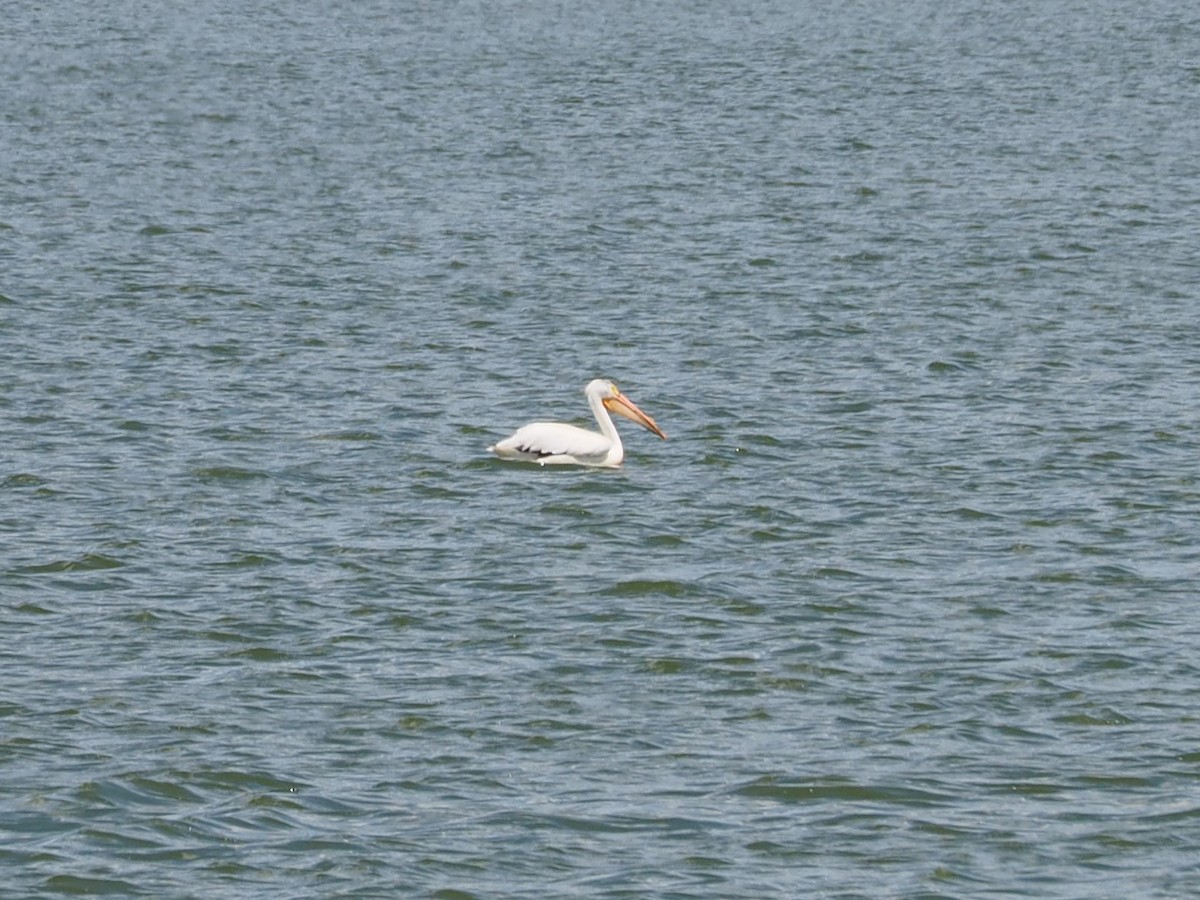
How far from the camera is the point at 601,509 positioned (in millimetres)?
24531

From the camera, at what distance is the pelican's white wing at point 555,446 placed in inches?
1022

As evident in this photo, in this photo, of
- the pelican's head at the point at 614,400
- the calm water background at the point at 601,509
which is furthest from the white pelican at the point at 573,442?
the calm water background at the point at 601,509

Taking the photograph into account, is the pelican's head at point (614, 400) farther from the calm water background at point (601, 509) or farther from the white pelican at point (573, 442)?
the calm water background at point (601, 509)

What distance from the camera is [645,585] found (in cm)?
2145

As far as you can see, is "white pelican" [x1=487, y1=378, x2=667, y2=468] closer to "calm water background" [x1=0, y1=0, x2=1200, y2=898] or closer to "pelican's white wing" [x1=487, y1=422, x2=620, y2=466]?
"pelican's white wing" [x1=487, y1=422, x2=620, y2=466]

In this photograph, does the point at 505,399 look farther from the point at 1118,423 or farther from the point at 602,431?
the point at 1118,423

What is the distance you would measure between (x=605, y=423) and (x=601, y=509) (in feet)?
7.76

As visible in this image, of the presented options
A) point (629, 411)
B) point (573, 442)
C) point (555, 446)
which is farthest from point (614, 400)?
point (555, 446)

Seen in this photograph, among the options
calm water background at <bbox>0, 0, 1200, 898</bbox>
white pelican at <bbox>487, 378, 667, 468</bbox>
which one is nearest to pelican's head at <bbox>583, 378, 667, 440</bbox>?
white pelican at <bbox>487, 378, 667, 468</bbox>

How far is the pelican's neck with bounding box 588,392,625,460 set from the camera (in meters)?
26.4

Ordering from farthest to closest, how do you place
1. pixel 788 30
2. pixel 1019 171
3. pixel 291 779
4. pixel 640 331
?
1. pixel 788 30
2. pixel 1019 171
3. pixel 640 331
4. pixel 291 779

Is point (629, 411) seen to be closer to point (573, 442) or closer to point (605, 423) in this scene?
point (605, 423)

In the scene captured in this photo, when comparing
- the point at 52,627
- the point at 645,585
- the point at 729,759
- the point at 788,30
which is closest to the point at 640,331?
the point at 645,585

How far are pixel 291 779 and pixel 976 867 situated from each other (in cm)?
471
